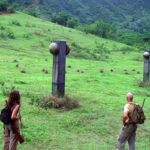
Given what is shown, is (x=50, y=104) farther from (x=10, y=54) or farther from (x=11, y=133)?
(x=10, y=54)

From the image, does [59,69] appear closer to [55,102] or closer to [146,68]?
[55,102]

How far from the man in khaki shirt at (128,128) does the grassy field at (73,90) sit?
1227 millimetres

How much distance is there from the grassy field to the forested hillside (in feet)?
116

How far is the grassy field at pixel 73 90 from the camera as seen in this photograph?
48.7ft

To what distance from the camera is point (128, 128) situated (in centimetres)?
1309

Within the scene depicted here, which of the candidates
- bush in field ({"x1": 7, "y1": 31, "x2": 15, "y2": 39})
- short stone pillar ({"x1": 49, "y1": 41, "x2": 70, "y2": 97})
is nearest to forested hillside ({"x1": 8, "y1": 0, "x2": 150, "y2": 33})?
bush in field ({"x1": 7, "y1": 31, "x2": 15, "y2": 39})

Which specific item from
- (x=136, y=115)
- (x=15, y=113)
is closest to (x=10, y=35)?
(x=136, y=115)

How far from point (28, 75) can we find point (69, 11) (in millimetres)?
62783

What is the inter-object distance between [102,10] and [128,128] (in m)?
81.4

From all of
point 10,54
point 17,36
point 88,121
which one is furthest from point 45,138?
point 17,36

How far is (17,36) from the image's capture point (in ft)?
128

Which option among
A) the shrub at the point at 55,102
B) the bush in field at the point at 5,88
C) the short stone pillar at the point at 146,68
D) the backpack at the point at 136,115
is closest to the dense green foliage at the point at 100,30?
the short stone pillar at the point at 146,68

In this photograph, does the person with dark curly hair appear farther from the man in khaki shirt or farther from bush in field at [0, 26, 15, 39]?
bush in field at [0, 26, 15, 39]

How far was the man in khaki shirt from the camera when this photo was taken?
13.0 metres
